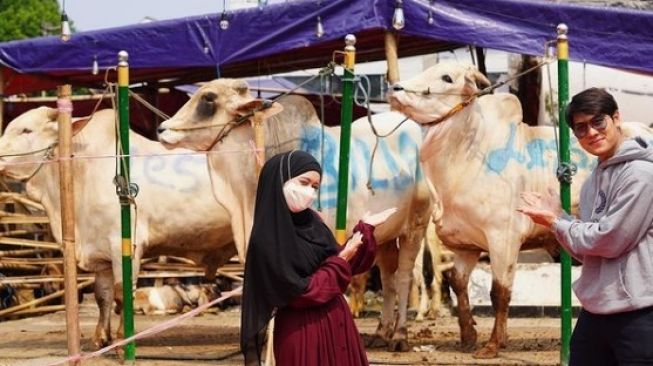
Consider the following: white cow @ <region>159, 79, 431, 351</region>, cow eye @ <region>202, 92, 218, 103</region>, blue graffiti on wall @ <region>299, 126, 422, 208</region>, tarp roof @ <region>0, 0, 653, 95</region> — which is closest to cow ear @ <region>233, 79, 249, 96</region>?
white cow @ <region>159, 79, 431, 351</region>

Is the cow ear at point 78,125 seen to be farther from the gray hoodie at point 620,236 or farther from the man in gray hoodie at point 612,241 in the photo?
the gray hoodie at point 620,236

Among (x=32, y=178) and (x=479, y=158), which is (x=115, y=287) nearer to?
(x=32, y=178)

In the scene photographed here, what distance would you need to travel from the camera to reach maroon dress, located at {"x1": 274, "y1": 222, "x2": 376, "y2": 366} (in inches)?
273

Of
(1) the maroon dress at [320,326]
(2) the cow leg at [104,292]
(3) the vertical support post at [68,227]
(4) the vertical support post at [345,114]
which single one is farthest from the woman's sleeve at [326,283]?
(2) the cow leg at [104,292]

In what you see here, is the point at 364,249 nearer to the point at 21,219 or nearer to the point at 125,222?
the point at 125,222

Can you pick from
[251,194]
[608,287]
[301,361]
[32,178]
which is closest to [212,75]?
[32,178]

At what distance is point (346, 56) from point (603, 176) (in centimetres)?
393

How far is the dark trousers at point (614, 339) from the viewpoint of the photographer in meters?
5.97

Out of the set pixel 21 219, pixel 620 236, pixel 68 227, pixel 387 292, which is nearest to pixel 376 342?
pixel 387 292

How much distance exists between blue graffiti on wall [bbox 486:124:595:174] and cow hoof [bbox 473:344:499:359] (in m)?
1.36

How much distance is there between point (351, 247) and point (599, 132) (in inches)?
61.1

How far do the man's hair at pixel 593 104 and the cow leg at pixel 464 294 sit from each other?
5.25 metres

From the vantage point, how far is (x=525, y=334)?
498 inches

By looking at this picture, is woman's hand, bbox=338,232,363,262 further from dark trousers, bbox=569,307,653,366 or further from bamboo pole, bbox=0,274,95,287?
bamboo pole, bbox=0,274,95,287
